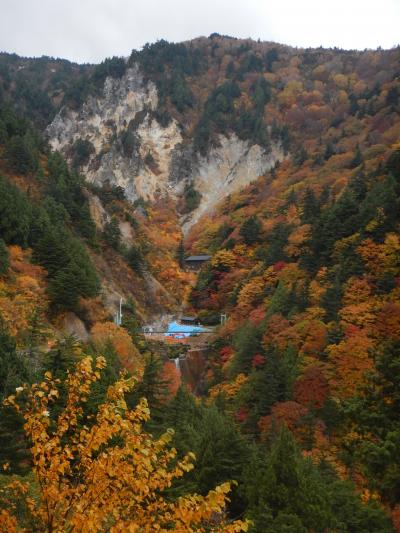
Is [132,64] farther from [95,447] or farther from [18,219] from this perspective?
[95,447]

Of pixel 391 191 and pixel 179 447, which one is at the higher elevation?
pixel 391 191

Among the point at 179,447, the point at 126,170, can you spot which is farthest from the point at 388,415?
the point at 126,170

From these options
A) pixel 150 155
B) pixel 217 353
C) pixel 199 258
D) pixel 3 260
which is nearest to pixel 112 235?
pixel 199 258

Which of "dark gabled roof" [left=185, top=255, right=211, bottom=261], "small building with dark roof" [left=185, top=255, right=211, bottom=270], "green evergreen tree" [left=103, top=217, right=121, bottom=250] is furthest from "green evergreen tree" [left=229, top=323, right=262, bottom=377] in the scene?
"small building with dark roof" [left=185, top=255, right=211, bottom=270]

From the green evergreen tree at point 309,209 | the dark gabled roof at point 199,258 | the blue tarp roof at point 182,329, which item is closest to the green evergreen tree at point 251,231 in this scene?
the green evergreen tree at point 309,209

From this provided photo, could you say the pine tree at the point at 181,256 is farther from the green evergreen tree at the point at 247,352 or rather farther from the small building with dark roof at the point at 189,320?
the green evergreen tree at the point at 247,352

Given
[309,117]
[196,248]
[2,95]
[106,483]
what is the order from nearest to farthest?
1. [106,483]
2. [196,248]
3. [309,117]
4. [2,95]

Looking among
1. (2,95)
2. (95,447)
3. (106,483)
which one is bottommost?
(106,483)
